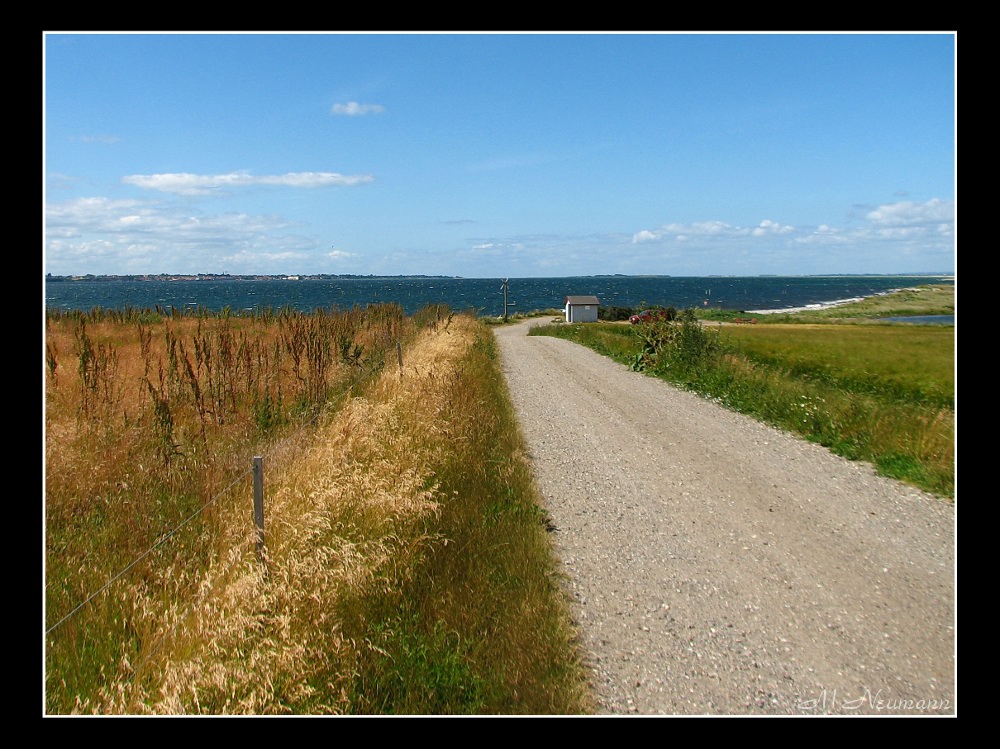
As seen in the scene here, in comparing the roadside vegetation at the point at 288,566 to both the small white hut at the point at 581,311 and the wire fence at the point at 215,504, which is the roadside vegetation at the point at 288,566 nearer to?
the wire fence at the point at 215,504

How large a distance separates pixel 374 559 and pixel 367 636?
600mm

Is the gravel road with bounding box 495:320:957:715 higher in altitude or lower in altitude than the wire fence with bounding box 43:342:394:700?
lower

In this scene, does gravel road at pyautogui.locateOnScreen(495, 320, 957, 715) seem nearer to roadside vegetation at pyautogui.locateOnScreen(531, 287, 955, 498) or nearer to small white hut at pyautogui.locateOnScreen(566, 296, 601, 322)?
roadside vegetation at pyautogui.locateOnScreen(531, 287, 955, 498)

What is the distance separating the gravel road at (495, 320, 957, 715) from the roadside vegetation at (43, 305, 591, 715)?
0.48 metres

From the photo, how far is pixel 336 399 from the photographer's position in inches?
390

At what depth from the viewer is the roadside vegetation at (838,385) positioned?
8.90 metres

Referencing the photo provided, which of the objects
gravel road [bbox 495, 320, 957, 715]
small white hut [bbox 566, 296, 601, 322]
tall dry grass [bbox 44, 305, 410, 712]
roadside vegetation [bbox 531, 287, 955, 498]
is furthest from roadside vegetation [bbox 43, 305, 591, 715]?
small white hut [bbox 566, 296, 601, 322]

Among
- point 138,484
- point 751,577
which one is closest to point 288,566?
point 138,484

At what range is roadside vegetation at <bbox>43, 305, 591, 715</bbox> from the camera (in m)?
3.49

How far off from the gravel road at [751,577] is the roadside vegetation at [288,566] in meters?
0.48

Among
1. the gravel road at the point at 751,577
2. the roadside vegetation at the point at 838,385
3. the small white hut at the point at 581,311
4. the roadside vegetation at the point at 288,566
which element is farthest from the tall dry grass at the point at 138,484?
the small white hut at the point at 581,311

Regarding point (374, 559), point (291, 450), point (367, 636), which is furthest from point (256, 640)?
point (291, 450)

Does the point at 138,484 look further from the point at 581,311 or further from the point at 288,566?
the point at 581,311
